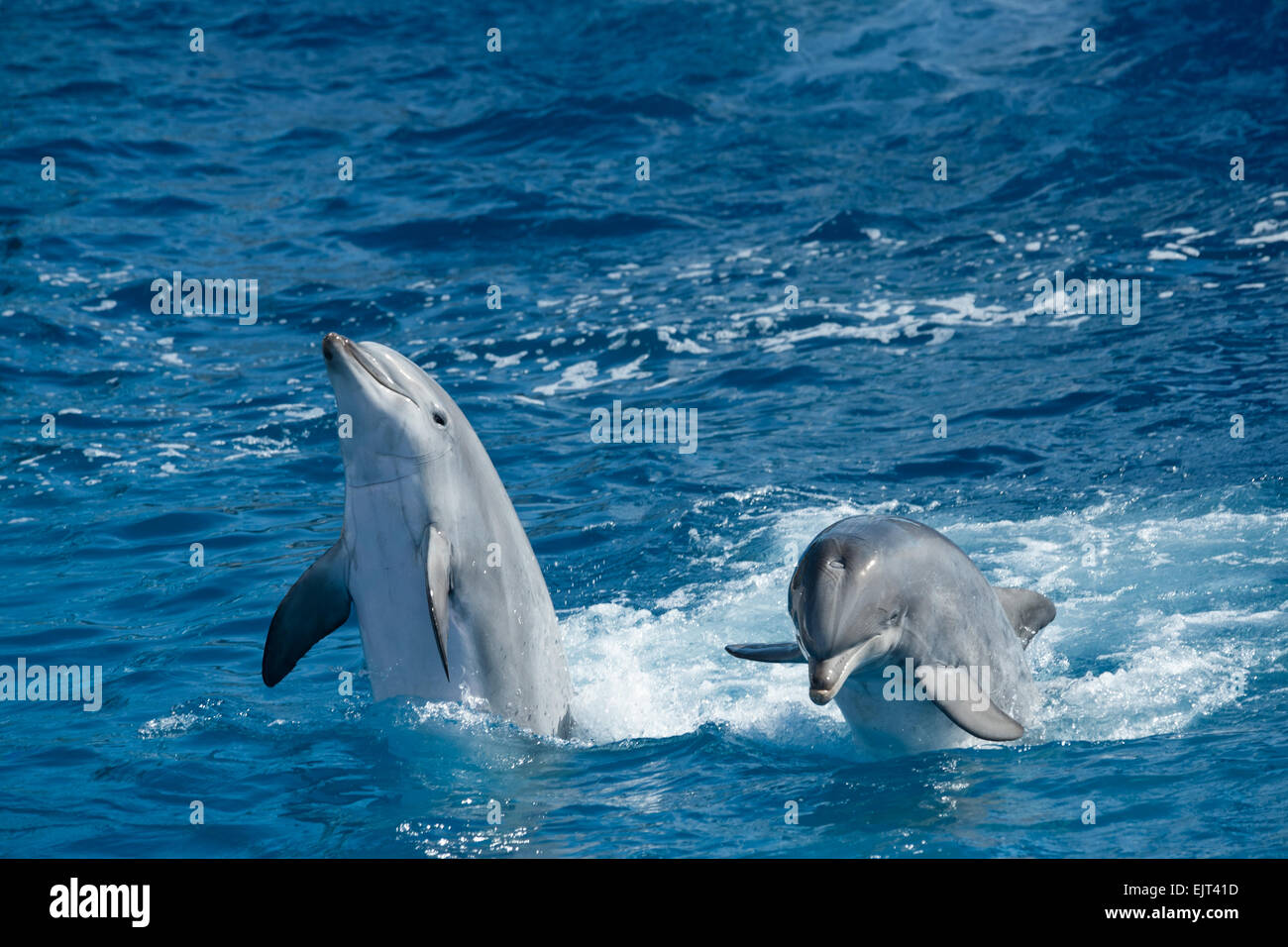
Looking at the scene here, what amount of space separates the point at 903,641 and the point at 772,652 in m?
0.69

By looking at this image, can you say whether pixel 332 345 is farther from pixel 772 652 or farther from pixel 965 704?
pixel 965 704

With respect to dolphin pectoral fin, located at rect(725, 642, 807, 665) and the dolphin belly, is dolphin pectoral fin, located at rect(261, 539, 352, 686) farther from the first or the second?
the dolphin belly

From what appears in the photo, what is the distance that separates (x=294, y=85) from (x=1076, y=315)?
15846 millimetres

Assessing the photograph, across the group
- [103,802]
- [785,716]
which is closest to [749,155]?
[785,716]

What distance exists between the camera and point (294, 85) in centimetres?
2653

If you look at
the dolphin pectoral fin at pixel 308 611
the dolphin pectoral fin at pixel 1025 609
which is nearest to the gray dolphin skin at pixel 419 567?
the dolphin pectoral fin at pixel 308 611

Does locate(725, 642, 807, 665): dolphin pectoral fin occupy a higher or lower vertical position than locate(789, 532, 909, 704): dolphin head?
lower

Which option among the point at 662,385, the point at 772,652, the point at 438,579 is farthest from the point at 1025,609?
the point at 662,385

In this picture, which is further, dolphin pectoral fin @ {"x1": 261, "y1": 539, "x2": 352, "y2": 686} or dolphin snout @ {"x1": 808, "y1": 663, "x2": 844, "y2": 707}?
dolphin pectoral fin @ {"x1": 261, "y1": 539, "x2": 352, "y2": 686}

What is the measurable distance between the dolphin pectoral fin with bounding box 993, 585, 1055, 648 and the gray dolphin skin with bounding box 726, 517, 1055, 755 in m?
0.26

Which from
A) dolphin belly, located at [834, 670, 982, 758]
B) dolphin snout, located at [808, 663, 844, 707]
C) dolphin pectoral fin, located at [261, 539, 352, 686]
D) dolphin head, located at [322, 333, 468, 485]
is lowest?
dolphin belly, located at [834, 670, 982, 758]

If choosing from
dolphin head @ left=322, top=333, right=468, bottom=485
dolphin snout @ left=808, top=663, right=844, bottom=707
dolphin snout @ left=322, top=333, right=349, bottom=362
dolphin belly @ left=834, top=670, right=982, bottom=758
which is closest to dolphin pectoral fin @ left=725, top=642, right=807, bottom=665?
dolphin belly @ left=834, top=670, right=982, bottom=758

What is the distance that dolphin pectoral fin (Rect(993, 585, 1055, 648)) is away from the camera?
7957mm

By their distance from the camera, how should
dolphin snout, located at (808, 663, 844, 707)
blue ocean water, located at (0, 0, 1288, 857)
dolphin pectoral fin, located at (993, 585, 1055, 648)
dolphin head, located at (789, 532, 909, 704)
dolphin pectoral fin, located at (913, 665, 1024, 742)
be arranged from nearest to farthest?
dolphin snout, located at (808, 663, 844, 707) → dolphin head, located at (789, 532, 909, 704) → dolphin pectoral fin, located at (913, 665, 1024, 742) → blue ocean water, located at (0, 0, 1288, 857) → dolphin pectoral fin, located at (993, 585, 1055, 648)
